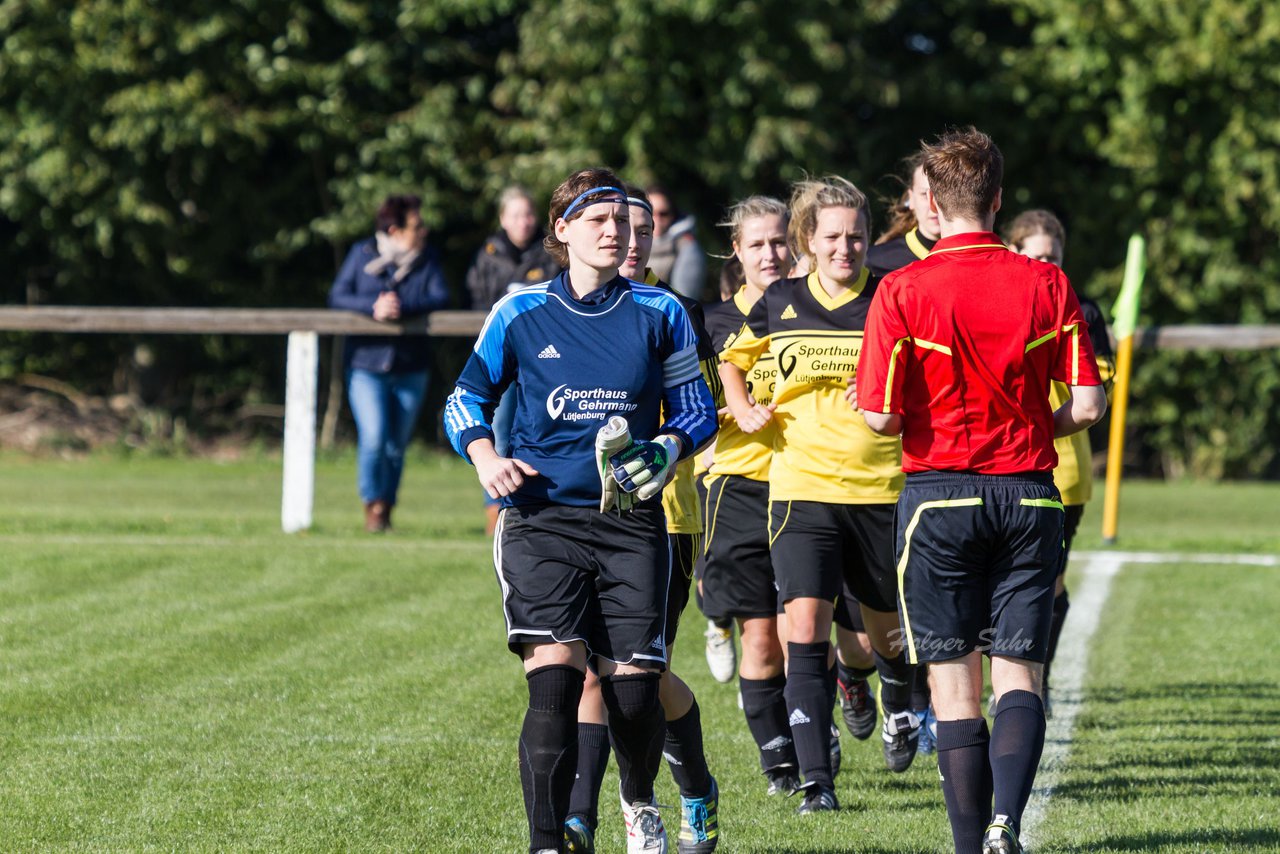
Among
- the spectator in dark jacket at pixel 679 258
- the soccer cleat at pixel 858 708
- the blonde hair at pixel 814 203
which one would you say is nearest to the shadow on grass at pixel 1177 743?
the soccer cleat at pixel 858 708

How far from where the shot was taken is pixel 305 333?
11.5 m

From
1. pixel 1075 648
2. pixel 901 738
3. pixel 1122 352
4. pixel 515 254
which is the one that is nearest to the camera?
pixel 901 738

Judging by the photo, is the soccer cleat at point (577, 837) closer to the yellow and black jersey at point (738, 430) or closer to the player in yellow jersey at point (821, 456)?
the player in yellow jersey at point (821, 456)

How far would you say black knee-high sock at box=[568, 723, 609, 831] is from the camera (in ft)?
15.3

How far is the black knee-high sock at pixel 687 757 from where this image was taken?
15.6 ft

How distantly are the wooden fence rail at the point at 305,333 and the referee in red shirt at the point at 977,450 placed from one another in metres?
6.96

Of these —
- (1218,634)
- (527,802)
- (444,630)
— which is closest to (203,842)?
(527,802)

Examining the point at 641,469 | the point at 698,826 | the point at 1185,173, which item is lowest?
the point at 698,826

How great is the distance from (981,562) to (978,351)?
531mm

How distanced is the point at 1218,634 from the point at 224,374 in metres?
14.7

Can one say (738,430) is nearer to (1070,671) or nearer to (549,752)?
(549,752)

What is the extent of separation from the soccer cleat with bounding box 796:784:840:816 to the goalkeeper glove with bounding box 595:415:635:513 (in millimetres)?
1458

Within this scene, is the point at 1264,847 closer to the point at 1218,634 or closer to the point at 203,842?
the point at 203,842

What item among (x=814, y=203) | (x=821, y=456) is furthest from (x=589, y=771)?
(x=814, y=203)
